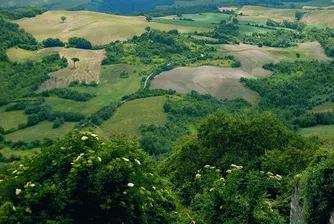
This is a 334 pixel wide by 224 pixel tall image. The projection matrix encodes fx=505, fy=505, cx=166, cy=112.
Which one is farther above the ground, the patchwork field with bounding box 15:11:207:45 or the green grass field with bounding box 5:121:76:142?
the patchwork field with bounding box 15:11:207:45

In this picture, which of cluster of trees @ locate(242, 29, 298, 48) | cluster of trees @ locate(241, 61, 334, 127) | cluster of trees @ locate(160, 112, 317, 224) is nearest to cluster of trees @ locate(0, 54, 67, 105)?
cluster of trees @ locate(241, 61, 334, 127)

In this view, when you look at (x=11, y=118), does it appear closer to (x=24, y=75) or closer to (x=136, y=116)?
(x=24, y=75)

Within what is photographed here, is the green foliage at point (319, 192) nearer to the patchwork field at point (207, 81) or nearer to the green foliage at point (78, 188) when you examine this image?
the green foliage at point (78, 188)

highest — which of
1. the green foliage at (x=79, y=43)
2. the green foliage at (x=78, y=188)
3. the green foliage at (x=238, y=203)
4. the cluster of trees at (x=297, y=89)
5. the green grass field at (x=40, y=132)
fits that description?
the green foliage at (x=78, y=188)

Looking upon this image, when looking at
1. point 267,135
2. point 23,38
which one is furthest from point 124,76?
point 267,135

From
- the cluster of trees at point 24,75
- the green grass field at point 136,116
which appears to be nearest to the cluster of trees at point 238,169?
the green grass field at point 136,116

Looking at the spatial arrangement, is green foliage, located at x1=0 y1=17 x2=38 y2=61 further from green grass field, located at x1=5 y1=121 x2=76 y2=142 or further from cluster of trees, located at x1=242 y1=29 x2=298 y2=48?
cluster of trees, located at x1=242 y1=29 x2=298 y2=48
